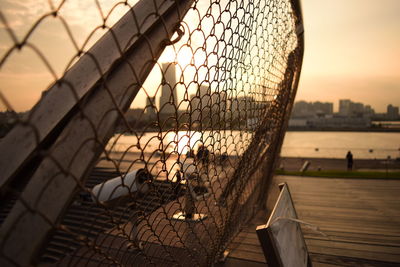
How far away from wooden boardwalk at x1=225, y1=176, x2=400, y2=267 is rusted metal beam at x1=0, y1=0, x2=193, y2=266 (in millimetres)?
1087

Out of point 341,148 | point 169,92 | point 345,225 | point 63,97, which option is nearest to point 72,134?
point 63,97

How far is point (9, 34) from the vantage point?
406 millimetres

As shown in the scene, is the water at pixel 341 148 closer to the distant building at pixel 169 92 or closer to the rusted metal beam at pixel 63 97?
the distant building at pixel 169 92

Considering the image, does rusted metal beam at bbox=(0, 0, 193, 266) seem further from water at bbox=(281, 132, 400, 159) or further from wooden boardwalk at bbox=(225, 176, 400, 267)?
water at bbox=(281, 132, 400, 159)

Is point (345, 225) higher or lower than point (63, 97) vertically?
lower

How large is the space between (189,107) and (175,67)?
230 mm

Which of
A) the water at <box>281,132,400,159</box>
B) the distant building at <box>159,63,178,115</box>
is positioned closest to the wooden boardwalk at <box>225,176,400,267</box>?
the distant building at <box>159,63,178,115</box>

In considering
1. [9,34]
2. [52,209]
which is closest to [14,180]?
[52,209]

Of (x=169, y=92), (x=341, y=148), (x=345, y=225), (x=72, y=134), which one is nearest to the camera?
(x=72, y=134)

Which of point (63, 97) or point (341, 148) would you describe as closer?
point (63, 97)

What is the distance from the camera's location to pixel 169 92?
943 millimetres

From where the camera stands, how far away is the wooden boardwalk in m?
2.22

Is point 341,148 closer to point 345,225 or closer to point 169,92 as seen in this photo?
point 345,225

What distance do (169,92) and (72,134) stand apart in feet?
1.44
